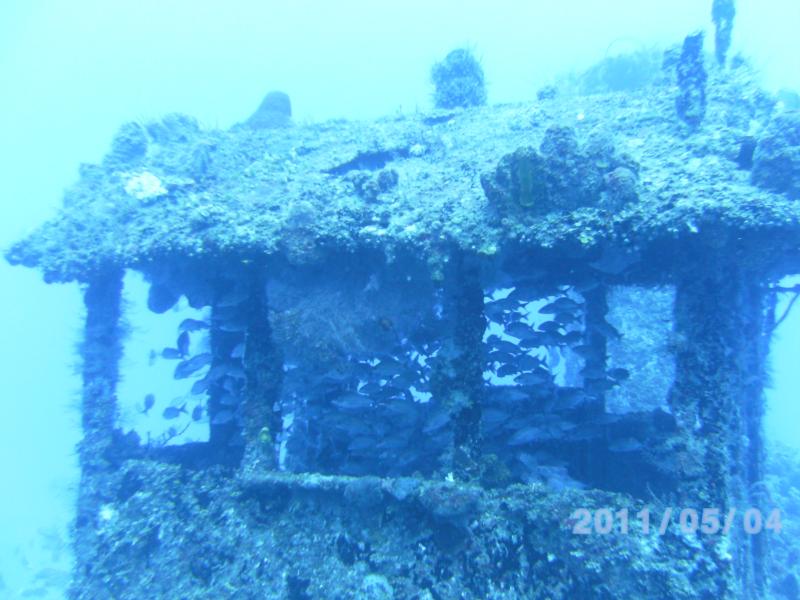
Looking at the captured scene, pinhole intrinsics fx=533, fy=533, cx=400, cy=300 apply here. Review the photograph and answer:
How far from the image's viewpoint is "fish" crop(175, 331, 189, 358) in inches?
383

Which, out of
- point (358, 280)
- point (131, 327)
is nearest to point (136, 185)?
point (131, 327)

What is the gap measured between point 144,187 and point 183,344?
2.85m

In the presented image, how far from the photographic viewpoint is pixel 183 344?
9.79m

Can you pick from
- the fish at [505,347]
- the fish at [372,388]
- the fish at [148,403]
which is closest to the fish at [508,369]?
the fish at [505,347]

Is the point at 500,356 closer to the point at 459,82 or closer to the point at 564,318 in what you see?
the point at 564,318

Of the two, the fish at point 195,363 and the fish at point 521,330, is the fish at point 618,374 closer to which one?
the fish at point 521,330

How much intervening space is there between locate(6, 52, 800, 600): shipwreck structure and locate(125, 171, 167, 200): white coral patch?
0.04 metres

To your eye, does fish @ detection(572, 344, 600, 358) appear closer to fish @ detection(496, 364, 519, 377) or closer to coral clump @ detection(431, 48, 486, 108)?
fish @ detection(496, 364, 519, 377)

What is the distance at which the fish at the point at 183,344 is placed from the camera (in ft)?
31.9

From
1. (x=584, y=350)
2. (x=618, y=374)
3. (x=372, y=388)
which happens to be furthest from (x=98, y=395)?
(x=618, y=374)

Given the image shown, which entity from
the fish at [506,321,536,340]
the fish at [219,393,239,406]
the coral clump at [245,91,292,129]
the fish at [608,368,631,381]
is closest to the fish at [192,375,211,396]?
the fish at [219,393,239,406]

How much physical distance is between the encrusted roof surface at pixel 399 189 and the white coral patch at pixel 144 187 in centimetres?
2

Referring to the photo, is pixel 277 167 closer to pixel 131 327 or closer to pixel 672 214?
pixel 131 327

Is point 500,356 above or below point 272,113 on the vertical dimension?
below
